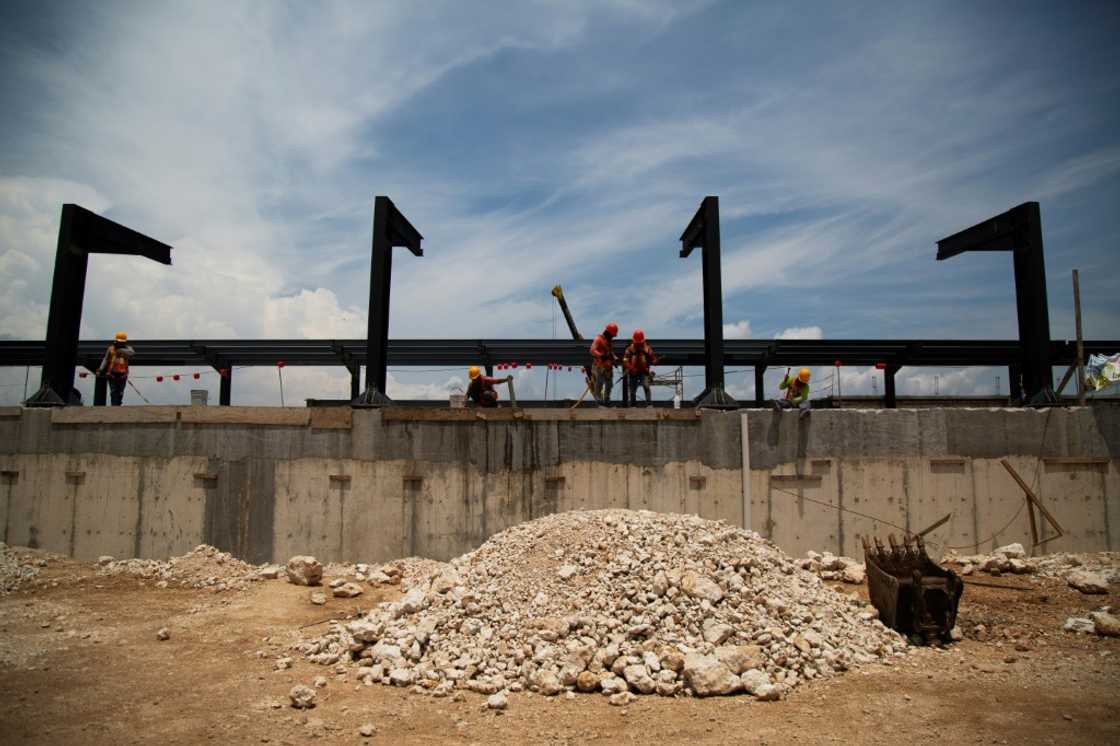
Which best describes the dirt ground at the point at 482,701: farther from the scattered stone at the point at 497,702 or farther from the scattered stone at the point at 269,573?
the scattered stone at the point at 269,573

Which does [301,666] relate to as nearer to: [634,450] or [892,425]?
[634,450]

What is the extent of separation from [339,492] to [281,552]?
4.68 ft

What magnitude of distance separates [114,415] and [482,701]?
966 centimetres

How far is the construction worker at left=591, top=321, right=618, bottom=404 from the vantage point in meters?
13.0

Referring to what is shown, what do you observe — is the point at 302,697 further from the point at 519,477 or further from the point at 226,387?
the point at 226,387

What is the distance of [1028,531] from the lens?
457 inches

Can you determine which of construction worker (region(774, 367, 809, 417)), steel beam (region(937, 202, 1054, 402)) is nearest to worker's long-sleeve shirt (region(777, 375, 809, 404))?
construction worker (region(774, 367, 809, 417))

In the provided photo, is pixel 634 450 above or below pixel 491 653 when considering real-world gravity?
above

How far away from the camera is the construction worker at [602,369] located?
13023mm

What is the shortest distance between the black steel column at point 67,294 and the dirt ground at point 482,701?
228 inches

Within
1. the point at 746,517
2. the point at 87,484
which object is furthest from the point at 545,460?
the point at 87,484

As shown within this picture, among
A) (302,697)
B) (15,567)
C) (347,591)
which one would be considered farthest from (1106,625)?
(15,567)

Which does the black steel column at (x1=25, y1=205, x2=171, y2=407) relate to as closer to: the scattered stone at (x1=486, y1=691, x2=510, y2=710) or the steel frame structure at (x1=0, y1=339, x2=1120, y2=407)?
the steel frame structure at (x1=0, y1=339, x2=1120, y2=407)

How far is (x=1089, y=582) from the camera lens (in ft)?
31.7
